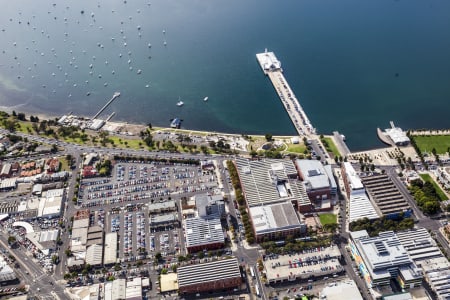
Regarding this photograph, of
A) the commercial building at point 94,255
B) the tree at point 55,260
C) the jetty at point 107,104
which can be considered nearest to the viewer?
the commercial building at point 94,255

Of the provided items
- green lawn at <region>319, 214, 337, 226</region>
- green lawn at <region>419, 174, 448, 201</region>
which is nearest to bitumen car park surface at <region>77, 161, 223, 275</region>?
green lawn at <region>319, 214, 337, 226</region>

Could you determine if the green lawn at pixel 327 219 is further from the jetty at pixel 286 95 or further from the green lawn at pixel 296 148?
the jetty at pixel 286 95

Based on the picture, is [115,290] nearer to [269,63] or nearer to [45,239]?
[45,239]

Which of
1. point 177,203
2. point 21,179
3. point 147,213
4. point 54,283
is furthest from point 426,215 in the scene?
point 21,179

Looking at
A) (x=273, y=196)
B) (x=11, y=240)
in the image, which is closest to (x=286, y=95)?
(x=273, y=196)

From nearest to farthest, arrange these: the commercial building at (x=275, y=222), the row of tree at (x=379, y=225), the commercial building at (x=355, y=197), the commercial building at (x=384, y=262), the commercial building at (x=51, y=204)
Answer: the commercial building at (x=384, y=262) < the commercial building at (x=275, y=222) < the row of tree at (x=379, y=225) < the commercial building at (x=355, y=197) < the commercial building at (x=51, y=204)

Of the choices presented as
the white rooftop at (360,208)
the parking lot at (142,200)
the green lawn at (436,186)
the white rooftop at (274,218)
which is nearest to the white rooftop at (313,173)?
the white rooftop at (360,208)

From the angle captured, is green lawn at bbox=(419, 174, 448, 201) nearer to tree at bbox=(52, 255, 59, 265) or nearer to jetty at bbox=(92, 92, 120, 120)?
tree at bbox=(52, 255, 59, 265)
